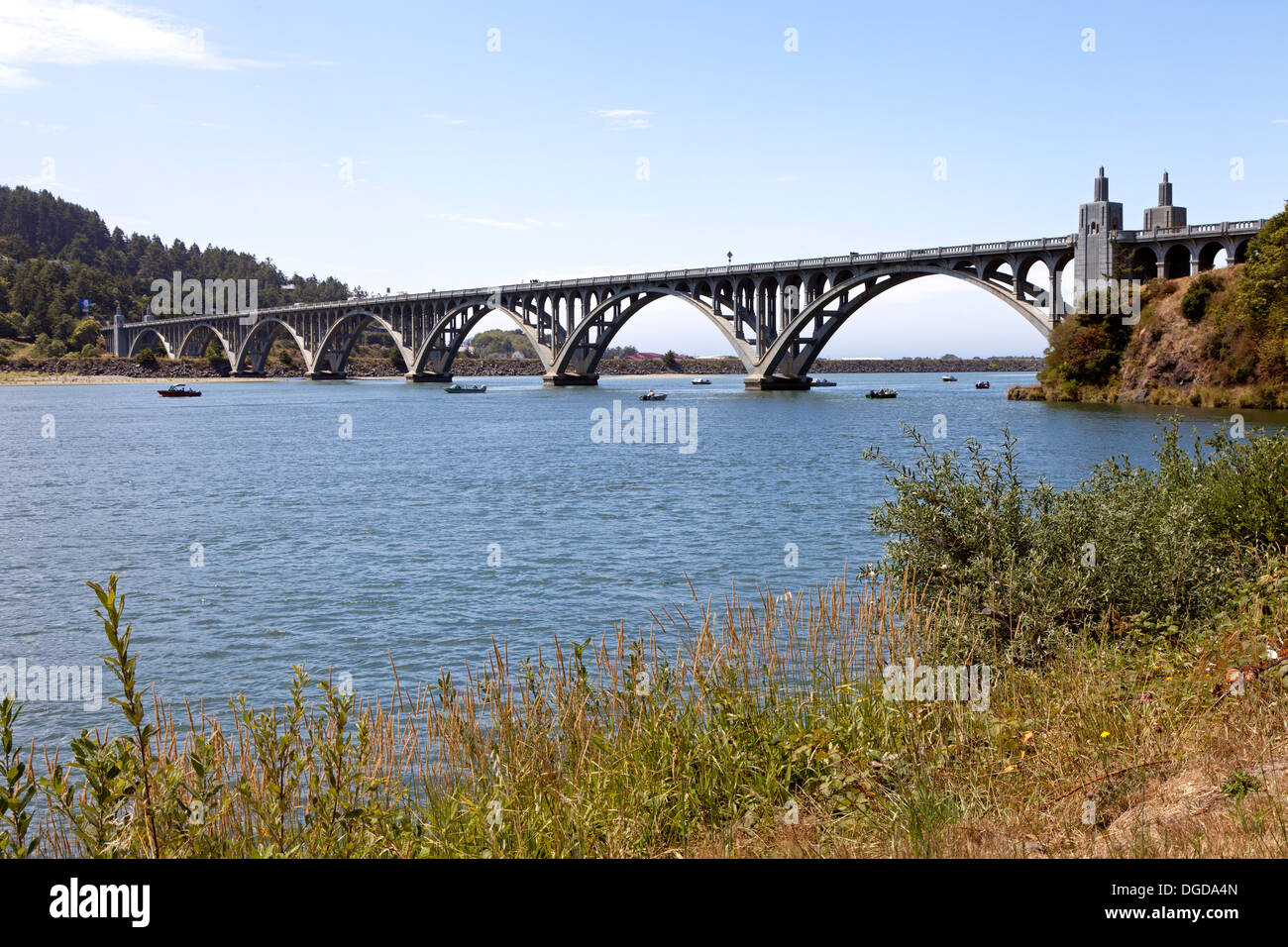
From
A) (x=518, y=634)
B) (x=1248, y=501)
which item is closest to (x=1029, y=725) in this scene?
(x=1248, y=501)

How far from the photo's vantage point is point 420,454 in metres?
53.9

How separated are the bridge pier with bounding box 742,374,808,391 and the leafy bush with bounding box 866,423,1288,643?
96193mm

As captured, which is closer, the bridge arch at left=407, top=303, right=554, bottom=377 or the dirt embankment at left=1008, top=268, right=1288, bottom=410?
the dirt embankment at left=1008, top=268, right=1288, bottom=410

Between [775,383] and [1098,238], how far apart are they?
125ft

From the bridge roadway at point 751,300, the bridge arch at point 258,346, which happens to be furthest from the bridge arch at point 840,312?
the bridge arch at point 258,346

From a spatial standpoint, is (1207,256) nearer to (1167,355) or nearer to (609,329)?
(1167,355)

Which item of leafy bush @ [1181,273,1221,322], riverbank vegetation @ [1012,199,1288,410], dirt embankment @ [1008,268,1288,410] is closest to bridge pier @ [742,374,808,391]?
riverbank vegetation @ [1012,199,1288,410]

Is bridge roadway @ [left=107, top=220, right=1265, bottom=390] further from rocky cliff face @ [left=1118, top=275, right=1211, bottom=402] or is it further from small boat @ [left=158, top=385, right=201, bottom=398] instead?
small boat @ [left=158, top=385, right=201, bottom=398]

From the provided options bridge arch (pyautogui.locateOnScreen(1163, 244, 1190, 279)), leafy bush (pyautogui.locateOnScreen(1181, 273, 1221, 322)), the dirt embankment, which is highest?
bridge arch (pyautogui.locateOnScreen(1163, 244, 1190, 279))

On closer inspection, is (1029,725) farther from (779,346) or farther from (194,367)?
(194,367)

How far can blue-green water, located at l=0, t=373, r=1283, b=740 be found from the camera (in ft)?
55.8

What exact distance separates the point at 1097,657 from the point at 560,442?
52.1 m

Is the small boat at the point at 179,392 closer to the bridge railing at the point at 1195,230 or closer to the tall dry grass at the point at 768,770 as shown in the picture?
the bridge railing at the point at 1195,230
